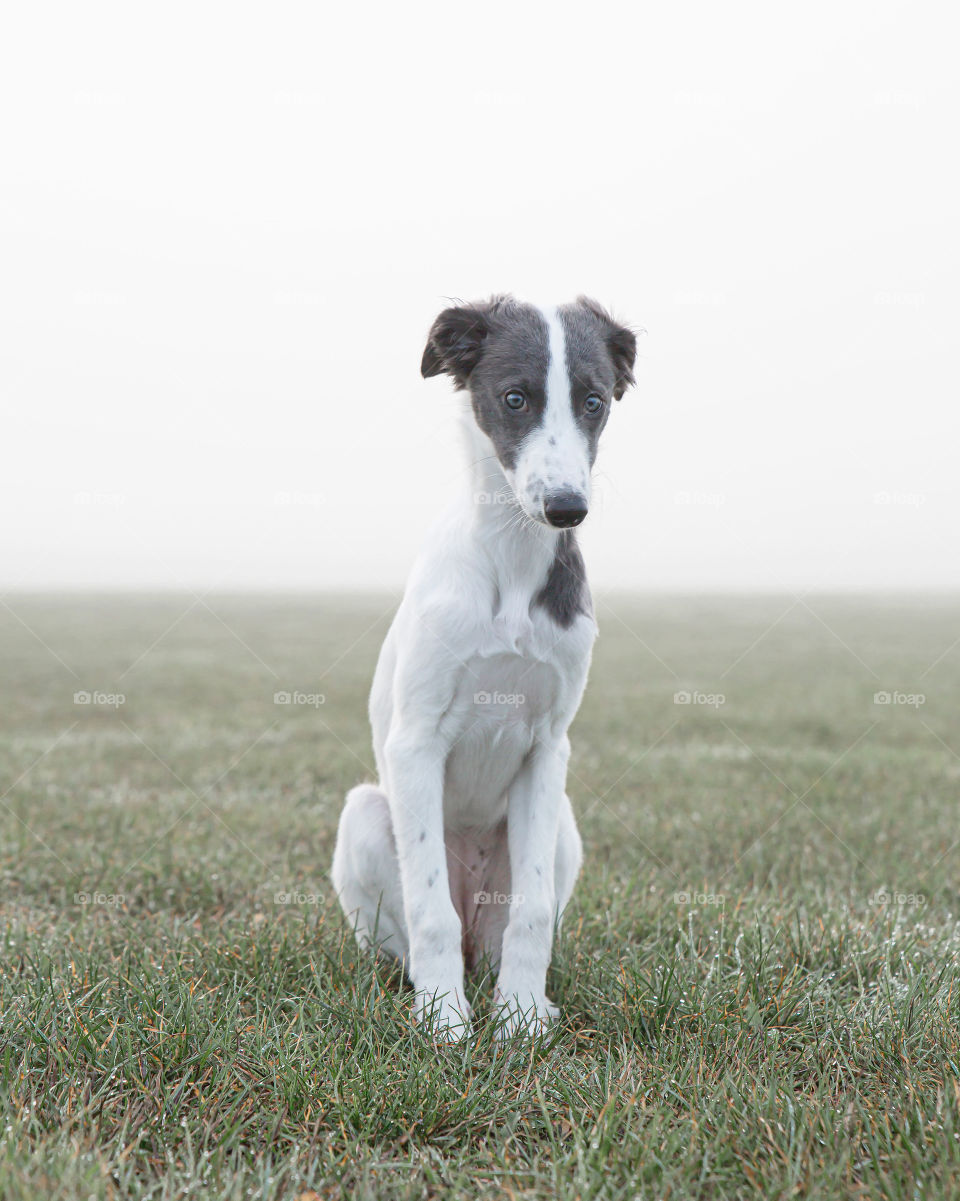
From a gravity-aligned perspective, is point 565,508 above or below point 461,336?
below

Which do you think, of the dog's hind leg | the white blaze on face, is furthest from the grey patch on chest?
the dog's hind leg

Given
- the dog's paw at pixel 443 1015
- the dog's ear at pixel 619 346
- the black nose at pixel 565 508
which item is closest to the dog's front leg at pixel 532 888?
the dog's paw at pixel 443 1015

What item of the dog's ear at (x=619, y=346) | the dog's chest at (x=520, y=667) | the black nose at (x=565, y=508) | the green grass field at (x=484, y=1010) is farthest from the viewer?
the dog's ear at (x=619, y=346)

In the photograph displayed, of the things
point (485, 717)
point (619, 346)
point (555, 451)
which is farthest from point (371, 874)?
point (619, 346)

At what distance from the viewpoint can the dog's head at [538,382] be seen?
10.3 feet

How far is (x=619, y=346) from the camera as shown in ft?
12.4

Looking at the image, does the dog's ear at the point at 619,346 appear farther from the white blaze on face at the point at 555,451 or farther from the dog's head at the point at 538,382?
the white blaze on face at the point at 555,451

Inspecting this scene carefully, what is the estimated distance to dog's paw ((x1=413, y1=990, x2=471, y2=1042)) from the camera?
10.3ft

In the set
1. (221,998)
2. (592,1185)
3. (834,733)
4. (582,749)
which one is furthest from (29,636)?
(592,1185)

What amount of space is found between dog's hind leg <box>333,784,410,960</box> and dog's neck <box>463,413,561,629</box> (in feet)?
3.38

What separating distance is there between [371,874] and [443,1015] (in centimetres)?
71

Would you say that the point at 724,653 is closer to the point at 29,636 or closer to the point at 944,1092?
the point at 29,636

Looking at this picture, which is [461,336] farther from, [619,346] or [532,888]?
[532,888]

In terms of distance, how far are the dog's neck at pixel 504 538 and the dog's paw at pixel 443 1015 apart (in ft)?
4.36
